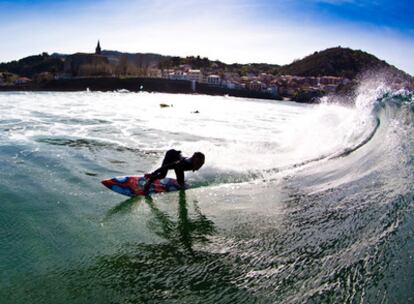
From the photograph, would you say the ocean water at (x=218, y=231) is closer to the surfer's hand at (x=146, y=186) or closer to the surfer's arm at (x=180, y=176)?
the surfer's arm at (x=180, y=176)

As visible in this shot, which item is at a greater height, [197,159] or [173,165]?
[197,159]

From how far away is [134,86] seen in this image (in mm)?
141125

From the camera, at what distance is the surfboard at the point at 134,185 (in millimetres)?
9965

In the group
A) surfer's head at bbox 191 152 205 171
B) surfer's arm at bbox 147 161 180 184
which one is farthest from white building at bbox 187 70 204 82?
surfer's head at bbox 191 152 205 171

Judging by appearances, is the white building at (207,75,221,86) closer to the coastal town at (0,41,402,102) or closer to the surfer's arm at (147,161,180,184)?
the coastal town at (0,41,402,102)

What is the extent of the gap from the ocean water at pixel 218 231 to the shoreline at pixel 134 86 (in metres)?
115

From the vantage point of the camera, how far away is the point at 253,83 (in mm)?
174875

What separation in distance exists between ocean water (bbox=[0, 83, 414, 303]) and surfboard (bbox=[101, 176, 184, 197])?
0.31 metres

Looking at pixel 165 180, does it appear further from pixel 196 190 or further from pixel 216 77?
pixel 216 77

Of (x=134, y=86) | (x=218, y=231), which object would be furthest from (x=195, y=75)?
(x=218, y=231)

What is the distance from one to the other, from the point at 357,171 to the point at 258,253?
21.7ft

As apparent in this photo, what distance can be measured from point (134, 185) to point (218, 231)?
11.5ft

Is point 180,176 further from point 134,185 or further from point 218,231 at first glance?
point 218,231

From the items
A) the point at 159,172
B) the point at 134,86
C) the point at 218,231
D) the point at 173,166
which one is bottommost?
the point at 218,231
